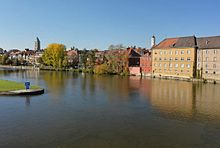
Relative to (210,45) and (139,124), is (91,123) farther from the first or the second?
(210,45)

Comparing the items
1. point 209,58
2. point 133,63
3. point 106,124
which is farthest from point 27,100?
point 133,63

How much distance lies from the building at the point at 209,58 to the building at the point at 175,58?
1.49 metres

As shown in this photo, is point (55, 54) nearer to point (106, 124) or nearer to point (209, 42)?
point (209, 42)

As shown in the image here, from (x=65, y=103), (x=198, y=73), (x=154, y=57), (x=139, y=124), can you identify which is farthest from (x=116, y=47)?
(x=139, y=124)

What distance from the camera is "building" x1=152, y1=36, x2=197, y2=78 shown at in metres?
55.8

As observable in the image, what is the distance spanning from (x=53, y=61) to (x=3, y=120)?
265ft

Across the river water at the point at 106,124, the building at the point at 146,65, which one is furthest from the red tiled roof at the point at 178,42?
the river water at the point at 106,124

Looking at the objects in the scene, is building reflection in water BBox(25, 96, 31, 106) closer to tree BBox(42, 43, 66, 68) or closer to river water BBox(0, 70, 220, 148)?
river water BBox(0, 70, 220, 148)

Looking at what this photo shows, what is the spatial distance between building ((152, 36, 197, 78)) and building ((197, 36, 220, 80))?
4.88 ft

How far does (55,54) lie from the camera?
93.6 m

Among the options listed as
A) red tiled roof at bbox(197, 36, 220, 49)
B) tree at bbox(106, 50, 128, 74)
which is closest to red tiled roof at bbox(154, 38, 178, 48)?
red tiled roof at bbox(197, 36, 220, 49)

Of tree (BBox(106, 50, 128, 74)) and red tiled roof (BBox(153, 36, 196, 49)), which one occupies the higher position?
red tiled roof (BBox(153, 36, 196, 49))

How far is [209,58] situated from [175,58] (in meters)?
9.32

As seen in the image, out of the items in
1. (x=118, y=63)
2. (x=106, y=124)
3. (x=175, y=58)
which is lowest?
(x=106, y=124)
